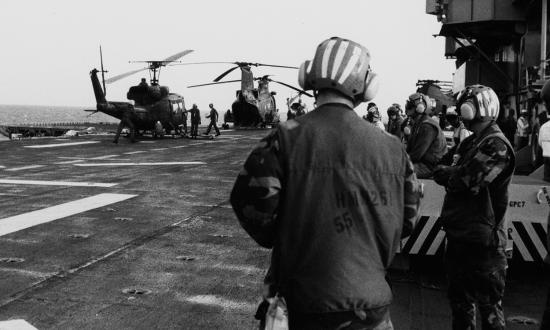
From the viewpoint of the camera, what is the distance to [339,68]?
2.62 meters

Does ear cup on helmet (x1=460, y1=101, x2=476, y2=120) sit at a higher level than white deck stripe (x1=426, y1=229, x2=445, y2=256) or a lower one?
higher

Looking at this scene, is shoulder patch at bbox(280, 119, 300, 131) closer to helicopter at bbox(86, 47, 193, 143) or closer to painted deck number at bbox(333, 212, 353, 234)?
painted deck number at bbox(333, 212, 353, 234)

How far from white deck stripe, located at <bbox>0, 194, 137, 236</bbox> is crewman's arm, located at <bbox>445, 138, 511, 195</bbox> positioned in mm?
6499

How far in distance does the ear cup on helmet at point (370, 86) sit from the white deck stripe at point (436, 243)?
3.77 meters

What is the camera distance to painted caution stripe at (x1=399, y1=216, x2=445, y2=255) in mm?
6184

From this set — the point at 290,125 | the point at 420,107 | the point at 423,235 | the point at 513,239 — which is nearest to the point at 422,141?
the point at 420,107

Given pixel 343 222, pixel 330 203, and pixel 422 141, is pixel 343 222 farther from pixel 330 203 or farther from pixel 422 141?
pixel 422 141

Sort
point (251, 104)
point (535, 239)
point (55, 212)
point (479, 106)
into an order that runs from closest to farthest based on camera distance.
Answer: point (479, 106)
point (535, 239)
point (55, 212)
point (251, 104)

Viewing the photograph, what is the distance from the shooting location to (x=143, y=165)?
17.3 meters

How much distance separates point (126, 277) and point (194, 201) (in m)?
4.98

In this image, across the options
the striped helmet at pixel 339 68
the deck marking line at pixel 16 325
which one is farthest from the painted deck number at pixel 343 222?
the deck marking line at pixel 16 325

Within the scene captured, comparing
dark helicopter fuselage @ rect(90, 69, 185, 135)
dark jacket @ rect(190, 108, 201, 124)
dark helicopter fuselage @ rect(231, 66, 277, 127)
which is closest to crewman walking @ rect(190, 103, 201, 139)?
dark jacket @ rect(190, 108, 201, 124)

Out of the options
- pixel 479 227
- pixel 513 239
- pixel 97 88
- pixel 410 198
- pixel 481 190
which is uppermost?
pixel 97 88

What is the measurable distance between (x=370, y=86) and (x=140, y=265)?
15.6 ft
